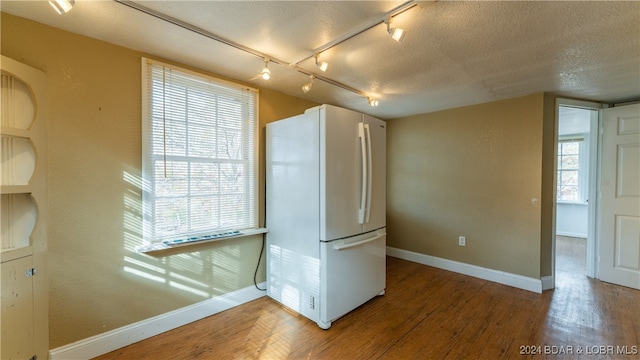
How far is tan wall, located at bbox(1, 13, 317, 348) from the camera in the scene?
1666 mm

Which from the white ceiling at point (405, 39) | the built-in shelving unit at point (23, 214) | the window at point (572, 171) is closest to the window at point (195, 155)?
the white ceiling at point (405, 39)

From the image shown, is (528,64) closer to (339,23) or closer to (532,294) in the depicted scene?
(339,23)

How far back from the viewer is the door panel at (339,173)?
2.15 meters

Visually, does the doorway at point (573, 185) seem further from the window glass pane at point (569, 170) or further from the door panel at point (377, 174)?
the door panel at point (377, 174)

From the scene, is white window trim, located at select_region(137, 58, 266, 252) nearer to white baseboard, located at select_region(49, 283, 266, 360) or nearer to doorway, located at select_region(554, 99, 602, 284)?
white baseboard, located at select_region(49, 283, 266, 360)

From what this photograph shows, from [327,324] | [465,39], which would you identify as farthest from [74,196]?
[465,39]

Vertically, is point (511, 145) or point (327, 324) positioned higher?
point (511, 145)

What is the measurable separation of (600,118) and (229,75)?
4.42 m

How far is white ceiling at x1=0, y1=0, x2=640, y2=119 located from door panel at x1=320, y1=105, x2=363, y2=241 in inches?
19.5

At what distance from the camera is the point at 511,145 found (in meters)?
3.03

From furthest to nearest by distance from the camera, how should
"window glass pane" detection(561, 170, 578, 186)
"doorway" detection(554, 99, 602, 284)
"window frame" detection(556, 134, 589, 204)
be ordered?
1. "window glass pane" detection(561, 170, 578, 186)
2. "window frame" detection(556, 134, 589, 204)
3. "doorway" detection(554, 99, 602, 284)

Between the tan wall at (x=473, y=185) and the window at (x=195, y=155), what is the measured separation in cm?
249

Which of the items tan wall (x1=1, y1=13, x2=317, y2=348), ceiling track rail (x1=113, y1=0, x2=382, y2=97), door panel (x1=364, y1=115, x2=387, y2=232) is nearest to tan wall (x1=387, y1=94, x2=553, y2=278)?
door panel (x1=364, y1=115, x2=387, y2=232)

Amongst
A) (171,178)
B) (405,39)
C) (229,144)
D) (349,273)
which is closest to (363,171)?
(349,273)
